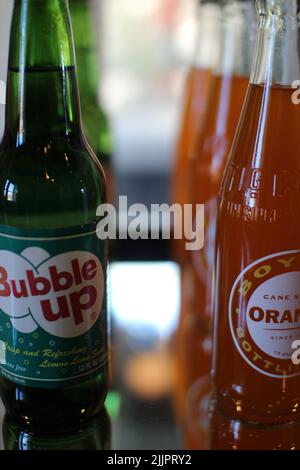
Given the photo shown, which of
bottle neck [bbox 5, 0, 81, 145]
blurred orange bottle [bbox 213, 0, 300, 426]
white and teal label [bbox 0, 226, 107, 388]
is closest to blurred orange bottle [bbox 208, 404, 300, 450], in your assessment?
blurred orange bottle [bbox 213, 0, 300, 426]

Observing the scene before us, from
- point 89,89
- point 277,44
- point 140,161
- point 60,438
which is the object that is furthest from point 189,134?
point 140,161

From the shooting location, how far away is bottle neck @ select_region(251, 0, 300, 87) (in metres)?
0.46

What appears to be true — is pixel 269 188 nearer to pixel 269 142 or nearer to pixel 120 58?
pixel 269 142

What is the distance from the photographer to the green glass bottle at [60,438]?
1.61 feet

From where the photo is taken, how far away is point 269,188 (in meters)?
0.48

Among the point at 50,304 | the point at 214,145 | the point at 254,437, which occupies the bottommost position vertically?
the point at 254,437

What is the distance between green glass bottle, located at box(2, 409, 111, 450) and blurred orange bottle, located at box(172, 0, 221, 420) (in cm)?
11

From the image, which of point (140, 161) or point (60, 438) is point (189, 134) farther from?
point (140, 161)

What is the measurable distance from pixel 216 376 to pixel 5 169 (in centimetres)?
25

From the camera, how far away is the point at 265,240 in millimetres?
474

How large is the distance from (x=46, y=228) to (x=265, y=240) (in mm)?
167

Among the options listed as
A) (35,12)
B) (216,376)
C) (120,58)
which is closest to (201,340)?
(216,376)

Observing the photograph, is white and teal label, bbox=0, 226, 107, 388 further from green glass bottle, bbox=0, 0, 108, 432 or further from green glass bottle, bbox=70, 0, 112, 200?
green glass bottle, bbox=70, 0, 112, 200

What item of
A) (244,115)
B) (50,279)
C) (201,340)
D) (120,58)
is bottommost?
(201,340)
